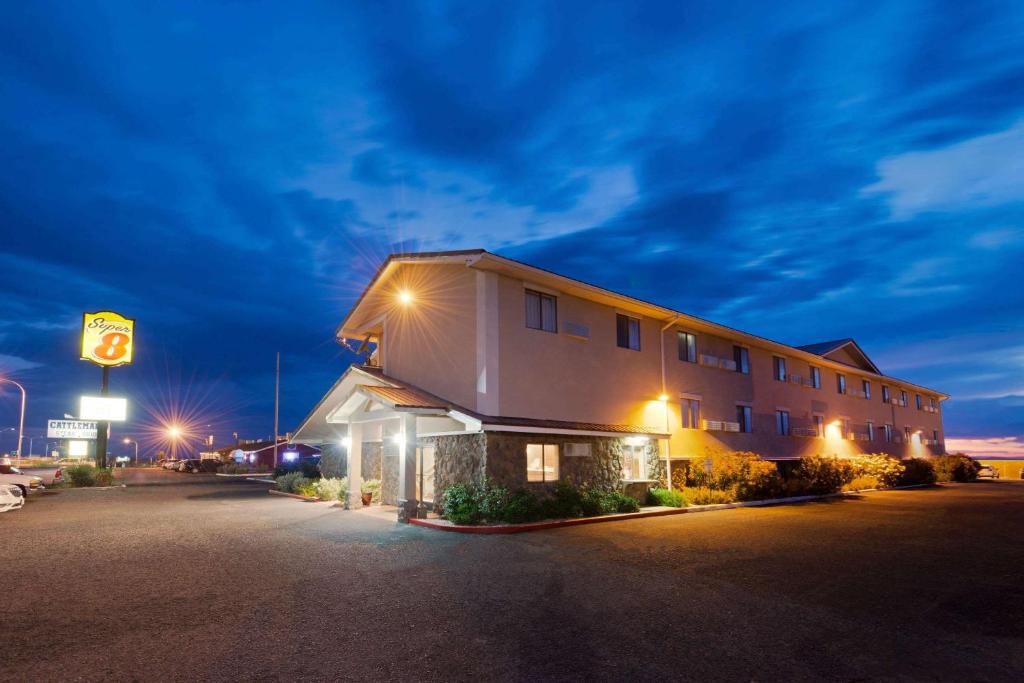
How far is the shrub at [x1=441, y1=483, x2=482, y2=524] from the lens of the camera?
15508 millimetres

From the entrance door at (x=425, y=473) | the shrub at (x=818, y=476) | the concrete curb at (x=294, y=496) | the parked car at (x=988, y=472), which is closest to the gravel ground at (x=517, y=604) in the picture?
the entrance door at (x=425, y=473)

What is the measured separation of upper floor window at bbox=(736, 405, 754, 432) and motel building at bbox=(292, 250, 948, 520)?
0.05m

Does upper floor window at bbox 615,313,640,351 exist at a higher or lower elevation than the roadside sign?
higher

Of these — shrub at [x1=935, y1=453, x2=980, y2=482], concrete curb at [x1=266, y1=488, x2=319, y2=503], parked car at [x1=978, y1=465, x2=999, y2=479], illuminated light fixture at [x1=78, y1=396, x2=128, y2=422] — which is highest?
illuminated light fixture at [x1=78, y1=396, x2=128, y2=422]

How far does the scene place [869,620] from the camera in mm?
7297

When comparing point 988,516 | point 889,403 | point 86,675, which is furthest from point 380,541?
point 889,403

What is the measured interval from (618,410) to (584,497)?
168 inches

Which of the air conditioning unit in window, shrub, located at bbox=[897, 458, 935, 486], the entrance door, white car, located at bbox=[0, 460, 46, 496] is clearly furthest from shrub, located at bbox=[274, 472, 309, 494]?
shrub, located at bbox=[897, 458, 935, 486]

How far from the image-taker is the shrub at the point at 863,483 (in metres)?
29.6

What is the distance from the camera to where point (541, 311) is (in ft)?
62.6

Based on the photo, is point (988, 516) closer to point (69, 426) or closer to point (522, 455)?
point (522, 455)

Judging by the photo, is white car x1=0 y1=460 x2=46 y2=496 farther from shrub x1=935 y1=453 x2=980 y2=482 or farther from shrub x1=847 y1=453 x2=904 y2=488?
shrub x1=935 y1=453 x2=980 y2=482

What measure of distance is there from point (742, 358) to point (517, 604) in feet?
76.8

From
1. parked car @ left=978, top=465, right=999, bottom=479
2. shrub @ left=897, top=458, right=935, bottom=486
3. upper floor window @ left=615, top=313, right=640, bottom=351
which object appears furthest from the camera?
parked car @ left=978, top=465, right=999, bottom=479
